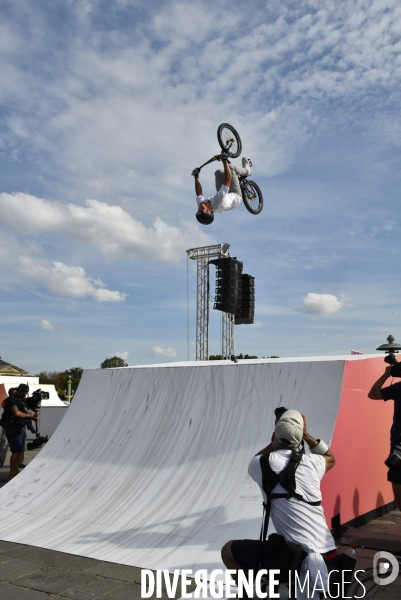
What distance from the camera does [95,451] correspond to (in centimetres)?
548

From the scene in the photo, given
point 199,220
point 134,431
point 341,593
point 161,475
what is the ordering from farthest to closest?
1. point 199,220
2. point 134,431
3. point 161,475
4. point 341,593

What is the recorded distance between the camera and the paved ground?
321 cm

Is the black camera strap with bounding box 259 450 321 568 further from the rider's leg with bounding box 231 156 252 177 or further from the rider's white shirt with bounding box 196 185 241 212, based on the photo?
the rider's leg with bounding box 231 156 252 177

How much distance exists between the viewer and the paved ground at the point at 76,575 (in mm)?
3205

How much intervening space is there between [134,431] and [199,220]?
10.4ft

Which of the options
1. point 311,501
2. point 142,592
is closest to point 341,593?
point 311,501

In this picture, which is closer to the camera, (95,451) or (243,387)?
(243,387)

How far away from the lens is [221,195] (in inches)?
279

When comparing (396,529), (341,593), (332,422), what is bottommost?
(396,529)

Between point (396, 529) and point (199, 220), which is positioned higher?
point (199, 220)

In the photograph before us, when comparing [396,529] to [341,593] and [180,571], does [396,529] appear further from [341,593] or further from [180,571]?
[341,593]

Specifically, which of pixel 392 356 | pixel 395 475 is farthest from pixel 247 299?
pixel 395 475

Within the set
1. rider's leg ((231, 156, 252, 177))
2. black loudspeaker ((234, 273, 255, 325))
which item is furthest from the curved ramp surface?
black loudspeaker ((234, 273, 255, 325))

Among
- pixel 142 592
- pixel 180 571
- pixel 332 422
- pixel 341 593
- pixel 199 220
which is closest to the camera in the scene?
pixel 341 593
